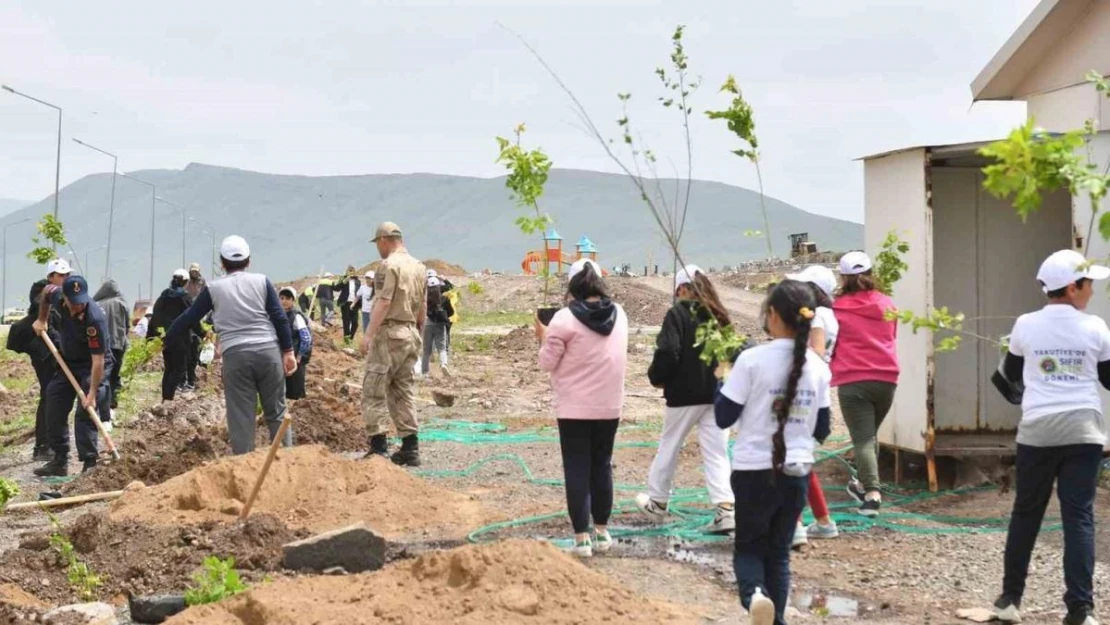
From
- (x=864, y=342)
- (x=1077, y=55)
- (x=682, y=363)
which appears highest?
(x=1077, y=55)

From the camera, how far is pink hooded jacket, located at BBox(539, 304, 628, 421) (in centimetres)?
849

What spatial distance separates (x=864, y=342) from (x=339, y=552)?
391 cm

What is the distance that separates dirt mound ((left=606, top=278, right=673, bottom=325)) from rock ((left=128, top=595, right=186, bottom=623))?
30.9m

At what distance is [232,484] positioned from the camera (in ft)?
33.5

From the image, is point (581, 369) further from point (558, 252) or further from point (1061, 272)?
point (558, 252)

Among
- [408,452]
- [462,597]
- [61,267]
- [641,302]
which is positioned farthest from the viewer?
[641,302]

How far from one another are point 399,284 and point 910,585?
5.46 meters

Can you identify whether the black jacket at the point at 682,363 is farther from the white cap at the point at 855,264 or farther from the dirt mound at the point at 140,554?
the dirt mound at the point at 140,554


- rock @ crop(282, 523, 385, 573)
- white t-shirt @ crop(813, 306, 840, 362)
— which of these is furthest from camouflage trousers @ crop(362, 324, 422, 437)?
white t-shirt @ crop(813, 306, 840, 362)

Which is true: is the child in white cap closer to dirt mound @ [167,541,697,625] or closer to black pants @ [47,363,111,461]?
dirt mound @ [167,541,697,625]

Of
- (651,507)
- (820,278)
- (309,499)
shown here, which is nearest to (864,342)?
(820,278)

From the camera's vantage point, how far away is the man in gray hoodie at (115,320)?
47.9 feet

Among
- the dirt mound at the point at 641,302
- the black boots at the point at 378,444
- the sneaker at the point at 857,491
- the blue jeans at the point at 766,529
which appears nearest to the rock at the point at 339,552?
the blue jeans at the point at 766,529

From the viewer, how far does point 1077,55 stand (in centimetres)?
1309
